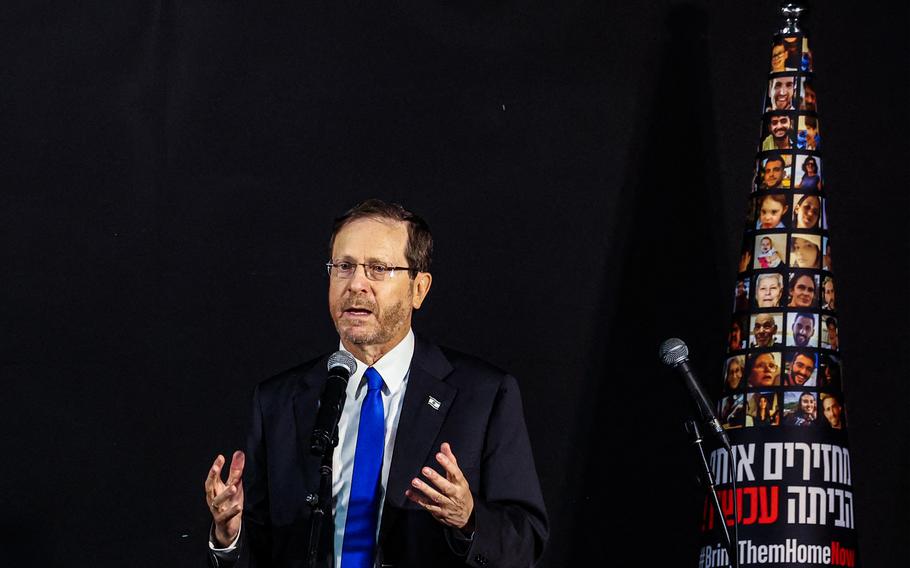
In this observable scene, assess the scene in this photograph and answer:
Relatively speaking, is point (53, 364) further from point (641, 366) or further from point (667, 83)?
point (667, 83)

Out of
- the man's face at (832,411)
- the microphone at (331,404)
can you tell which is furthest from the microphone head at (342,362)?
the man's face at (832,411)

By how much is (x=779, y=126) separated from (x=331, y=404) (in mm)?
1800

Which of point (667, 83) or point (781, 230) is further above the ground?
point (667, 83)

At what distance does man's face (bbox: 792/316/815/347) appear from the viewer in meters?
3.37

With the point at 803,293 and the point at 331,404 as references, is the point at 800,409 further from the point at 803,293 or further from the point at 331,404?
the point at 331,404

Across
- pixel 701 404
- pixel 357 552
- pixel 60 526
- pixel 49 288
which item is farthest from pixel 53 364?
pixel 701 404

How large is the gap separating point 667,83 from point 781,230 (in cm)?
102

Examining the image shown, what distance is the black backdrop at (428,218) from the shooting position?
397 centimetres

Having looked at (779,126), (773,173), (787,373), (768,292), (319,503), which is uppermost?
(779,126)

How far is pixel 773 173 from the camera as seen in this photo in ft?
11.5

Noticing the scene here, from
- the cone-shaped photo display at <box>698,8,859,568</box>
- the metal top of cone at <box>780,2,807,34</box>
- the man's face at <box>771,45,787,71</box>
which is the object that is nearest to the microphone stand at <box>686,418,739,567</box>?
the cone-shaped photo display at <box>698,8,859,568</box>

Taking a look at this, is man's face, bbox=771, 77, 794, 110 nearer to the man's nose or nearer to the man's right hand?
the man's nose

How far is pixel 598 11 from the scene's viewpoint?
169 inches

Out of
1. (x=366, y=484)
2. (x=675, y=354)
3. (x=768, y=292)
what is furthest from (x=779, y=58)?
(x=366, y=484)
